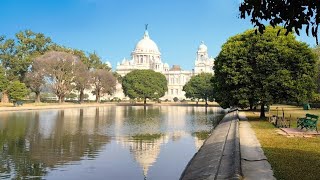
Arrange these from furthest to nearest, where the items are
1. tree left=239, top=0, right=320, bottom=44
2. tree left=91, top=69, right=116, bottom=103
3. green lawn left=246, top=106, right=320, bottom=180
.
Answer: tree left=91, top=69, right=116, bottom=103 < green lawn left=246, top=106, right=320, bottom=180 < tree left=239, top=0, right=320, bottom=44

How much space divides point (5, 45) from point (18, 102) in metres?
22.7

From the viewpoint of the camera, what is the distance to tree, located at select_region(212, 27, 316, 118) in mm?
31727

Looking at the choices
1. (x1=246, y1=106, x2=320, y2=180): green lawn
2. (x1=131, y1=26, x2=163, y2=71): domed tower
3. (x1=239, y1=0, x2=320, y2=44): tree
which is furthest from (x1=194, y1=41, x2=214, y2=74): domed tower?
(x1=239, y1=0, x2=320, y2=44): tree

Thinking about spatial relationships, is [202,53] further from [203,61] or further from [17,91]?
[17,91]

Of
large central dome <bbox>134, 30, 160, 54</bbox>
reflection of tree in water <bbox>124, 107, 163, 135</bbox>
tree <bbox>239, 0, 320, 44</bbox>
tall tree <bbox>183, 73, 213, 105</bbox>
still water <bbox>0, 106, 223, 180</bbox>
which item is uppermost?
large central dome <bbox>134, 30, 160, 54</bbox>

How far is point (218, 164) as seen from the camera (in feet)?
44.7

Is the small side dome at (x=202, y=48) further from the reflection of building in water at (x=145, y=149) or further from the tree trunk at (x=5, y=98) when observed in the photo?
the reflection of building in water at (x=145, y=149)

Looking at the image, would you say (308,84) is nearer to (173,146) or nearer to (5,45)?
(173,146)

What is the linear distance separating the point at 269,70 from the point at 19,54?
220 ft

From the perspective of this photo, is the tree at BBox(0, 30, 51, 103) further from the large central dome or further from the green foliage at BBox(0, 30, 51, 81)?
the large central dome

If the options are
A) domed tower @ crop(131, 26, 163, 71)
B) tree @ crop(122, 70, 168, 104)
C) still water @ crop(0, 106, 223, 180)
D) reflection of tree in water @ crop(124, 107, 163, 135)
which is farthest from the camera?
domed tower @ crop(131, 26, 163, 71)

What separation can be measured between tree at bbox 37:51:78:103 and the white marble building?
8992cm

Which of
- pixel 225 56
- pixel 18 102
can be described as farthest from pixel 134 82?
pixel 225 56

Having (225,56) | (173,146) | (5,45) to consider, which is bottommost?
(173,146)
